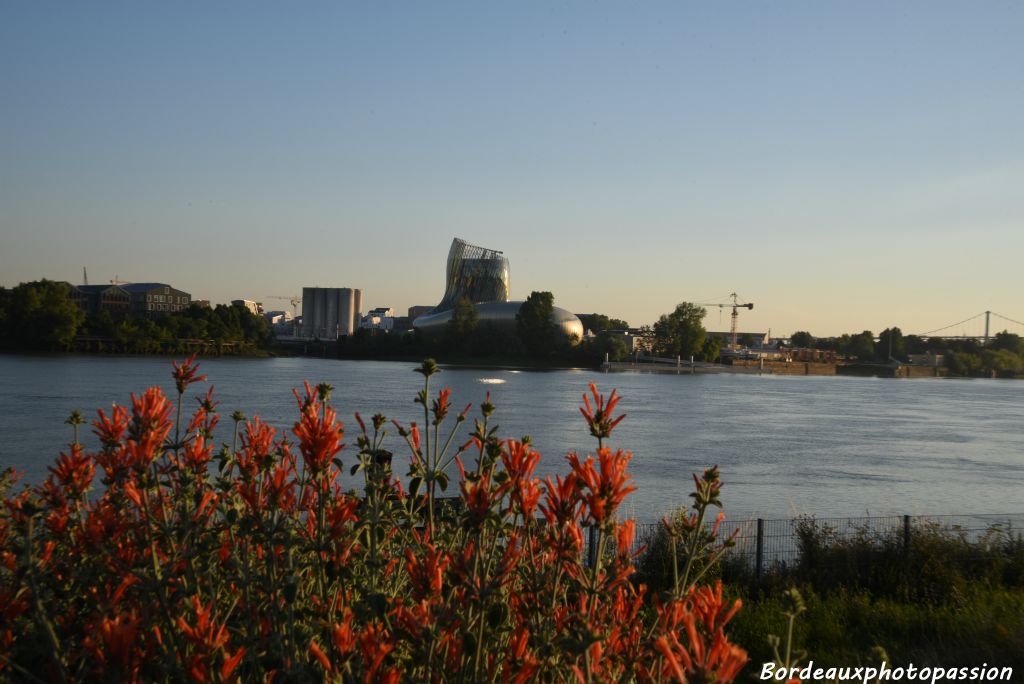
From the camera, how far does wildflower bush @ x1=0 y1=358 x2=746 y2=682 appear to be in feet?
6.08

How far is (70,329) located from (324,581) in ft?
245

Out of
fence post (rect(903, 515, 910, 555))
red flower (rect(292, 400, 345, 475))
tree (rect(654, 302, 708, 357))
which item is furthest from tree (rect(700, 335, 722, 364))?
red flower (rect(292, 400, 345, 475))

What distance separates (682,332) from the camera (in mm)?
99875

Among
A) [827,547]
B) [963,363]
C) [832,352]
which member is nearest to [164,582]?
[827,547]

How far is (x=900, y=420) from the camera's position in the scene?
37781 mm

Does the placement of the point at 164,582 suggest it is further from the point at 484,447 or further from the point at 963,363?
the point at 963,363

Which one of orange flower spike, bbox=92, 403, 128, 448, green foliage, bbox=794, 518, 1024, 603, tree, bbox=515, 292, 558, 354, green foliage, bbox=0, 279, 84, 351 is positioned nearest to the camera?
orange flower spike, bbox=92, 403, 128, 448

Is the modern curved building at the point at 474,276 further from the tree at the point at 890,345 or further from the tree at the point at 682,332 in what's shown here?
the tree at the point at 890,345

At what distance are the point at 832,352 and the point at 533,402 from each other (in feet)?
344

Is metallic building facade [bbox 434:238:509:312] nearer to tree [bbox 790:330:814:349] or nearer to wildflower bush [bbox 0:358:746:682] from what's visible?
tree [bbox 790:330:814:349]

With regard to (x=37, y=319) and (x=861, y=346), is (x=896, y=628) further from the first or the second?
(x=861, y=346)

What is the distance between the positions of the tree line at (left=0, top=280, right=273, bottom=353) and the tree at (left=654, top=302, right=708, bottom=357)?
46.1 metres

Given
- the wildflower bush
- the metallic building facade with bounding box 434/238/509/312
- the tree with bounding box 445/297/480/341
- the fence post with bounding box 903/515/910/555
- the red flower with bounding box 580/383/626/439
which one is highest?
A: the metallic building facade with bounding box 434/238/509/312

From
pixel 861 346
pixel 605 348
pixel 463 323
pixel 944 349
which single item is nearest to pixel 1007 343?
pixel 944 349
